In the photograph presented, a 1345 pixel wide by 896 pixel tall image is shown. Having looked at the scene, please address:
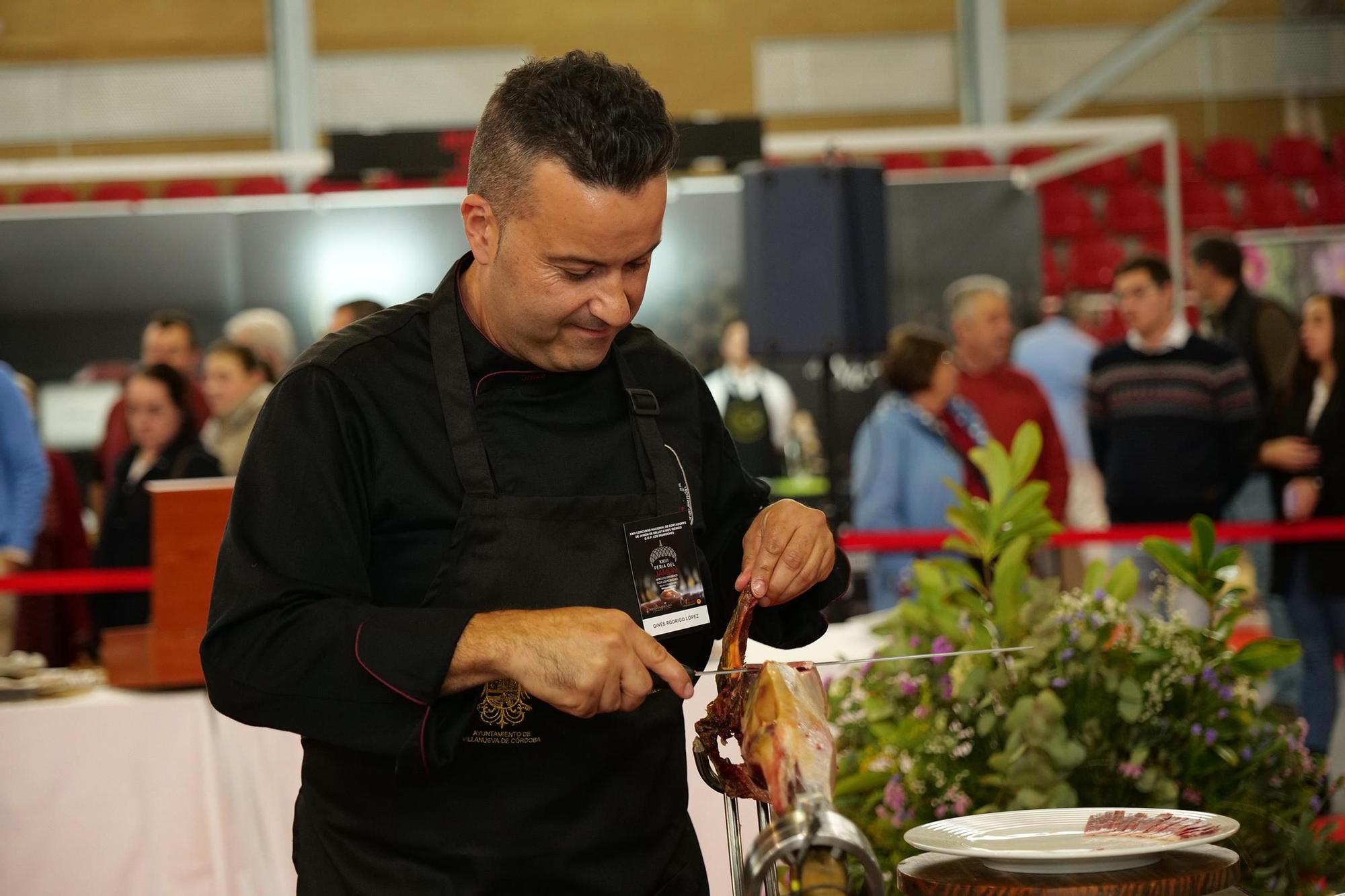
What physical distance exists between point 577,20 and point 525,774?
12010 millimetres

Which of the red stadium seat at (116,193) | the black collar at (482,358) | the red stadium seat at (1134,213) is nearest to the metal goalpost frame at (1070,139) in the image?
the red stadium seat at (1134,213)

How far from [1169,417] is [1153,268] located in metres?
0.58

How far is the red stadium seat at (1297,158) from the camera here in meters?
7.12

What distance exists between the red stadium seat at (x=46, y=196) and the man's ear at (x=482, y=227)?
11.2 metres

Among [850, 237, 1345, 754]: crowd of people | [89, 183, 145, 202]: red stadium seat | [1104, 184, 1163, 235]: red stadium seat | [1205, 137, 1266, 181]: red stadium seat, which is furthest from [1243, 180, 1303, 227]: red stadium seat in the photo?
[89, 183, 145, 202]: red stadium seat

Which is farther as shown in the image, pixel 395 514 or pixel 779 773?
pixel 395 514

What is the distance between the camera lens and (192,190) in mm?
11453

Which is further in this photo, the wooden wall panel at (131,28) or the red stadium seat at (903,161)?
→ the wooden wall panel at (131,28)

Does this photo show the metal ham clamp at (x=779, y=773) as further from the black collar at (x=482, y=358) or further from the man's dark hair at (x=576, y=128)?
the man's dark hair at (x=576, y=128)

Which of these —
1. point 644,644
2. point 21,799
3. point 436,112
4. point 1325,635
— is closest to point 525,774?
point 644,644

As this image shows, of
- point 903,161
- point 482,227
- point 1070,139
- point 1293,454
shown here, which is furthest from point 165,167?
point 903,161

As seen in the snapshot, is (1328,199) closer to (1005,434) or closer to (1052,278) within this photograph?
(1052,278)

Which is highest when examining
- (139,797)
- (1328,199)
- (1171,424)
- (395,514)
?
(1328,199)

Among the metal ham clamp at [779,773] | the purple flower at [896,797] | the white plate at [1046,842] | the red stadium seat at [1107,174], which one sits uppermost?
the red stadium seat at [1107,174]
